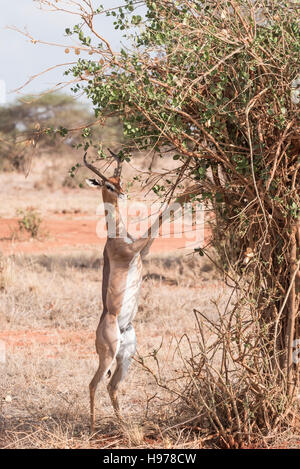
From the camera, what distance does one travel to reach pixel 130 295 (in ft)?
14.3

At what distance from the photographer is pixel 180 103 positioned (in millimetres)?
3727

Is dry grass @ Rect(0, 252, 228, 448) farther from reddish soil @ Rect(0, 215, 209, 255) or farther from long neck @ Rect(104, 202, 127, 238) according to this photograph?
reddish soil @ Rect(0, 215, 209, 255)

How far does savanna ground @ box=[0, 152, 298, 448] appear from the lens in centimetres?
441

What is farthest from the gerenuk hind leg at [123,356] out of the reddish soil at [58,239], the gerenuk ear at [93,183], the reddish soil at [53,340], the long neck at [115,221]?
the reddish soil at [58,239]

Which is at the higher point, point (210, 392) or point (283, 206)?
point (283, 206)

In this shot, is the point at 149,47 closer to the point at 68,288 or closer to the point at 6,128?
the point at 68,288

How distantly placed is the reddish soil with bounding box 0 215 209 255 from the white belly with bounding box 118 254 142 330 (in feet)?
29.4

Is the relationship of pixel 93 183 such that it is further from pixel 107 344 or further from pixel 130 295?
pixel 107 344

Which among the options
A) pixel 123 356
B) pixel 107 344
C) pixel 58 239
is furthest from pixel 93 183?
pixel 58 239

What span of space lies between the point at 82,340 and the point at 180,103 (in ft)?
14.3

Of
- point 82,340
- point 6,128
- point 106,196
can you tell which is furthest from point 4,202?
point 106,196

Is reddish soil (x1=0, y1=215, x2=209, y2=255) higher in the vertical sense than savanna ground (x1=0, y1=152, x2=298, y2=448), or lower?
higher

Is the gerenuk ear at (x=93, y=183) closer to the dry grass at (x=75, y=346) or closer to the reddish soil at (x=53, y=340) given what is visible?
the dry grass at (x=75, y=346)

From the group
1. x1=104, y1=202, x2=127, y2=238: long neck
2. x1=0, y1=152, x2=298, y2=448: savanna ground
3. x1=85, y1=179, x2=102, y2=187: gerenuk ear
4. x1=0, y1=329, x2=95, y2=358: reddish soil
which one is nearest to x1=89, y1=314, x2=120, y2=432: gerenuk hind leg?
x1=0, y1=152, x2=298, y2=448: savanna ground
